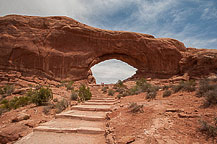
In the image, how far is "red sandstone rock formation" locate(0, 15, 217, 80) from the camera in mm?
16562

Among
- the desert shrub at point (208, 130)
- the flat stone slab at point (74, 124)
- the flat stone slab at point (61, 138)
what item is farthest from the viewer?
the flat stone slab at point (74, 124)

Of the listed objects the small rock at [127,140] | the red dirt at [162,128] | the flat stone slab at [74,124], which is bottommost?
the flat stone slab at [74,124]

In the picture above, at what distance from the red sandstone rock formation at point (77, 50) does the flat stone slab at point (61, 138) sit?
637 inches

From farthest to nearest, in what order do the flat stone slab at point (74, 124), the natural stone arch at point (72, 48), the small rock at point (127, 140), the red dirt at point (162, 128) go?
the natural stone arch at point (72, 48)
the flat stone slab at point (74, 124)
the small rock at point (127, 140)
the red dirt at point (162, 128)

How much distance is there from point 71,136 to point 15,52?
1823 cm

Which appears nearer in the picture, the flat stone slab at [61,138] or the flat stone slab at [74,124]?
the flat stone slab at [61,138]

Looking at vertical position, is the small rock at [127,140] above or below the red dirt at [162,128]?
below

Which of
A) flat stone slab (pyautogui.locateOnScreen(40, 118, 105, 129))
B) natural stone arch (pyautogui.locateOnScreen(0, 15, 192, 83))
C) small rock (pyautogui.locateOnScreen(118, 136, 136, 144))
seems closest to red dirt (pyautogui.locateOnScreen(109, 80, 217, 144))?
small rock (pyautogui.locateOnScreen(118, 136, 136, 144))

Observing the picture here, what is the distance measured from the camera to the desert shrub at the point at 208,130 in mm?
2190

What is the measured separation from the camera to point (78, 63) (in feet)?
63.0

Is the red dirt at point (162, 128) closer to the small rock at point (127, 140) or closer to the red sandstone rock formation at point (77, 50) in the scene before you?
the small rock at point (127, 140)

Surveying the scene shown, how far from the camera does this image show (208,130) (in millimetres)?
2262

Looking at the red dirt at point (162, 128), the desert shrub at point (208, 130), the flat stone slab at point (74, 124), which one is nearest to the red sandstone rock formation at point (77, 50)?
the flat stone slab at point (74, 124)

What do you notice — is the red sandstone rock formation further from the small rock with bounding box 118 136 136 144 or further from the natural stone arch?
the small rock with bounding box 118 136 136 144
